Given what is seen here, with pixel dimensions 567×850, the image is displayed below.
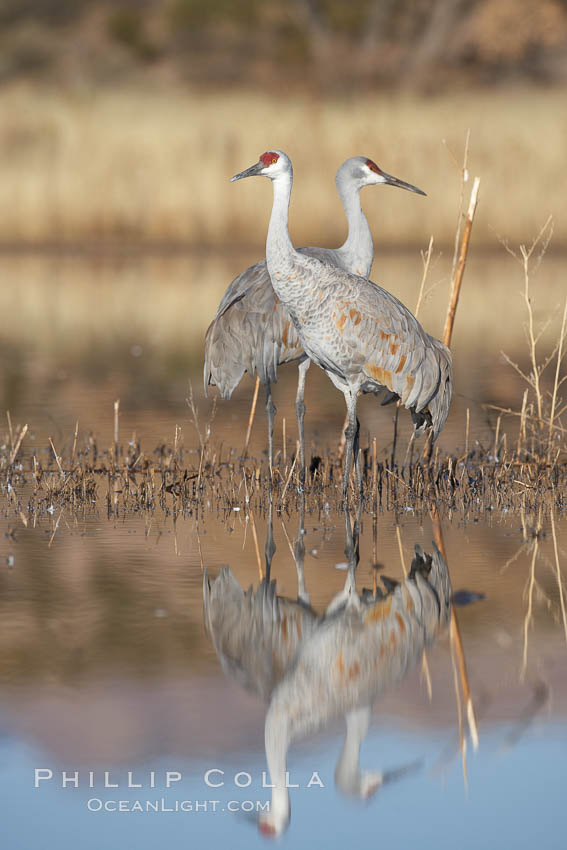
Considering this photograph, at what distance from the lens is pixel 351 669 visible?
4727mm

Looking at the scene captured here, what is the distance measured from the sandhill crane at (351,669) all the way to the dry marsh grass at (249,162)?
54.7 feet

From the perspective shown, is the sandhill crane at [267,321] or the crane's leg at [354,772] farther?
the sandhill crane at [267,321]

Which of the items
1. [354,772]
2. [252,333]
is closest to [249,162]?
[252,333]

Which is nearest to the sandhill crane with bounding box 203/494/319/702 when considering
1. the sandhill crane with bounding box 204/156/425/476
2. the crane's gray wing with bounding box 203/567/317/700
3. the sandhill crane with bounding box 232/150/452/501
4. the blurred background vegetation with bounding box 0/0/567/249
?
the crane's gray wing with bounding box 203/567/317/700

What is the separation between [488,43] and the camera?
32312 mm

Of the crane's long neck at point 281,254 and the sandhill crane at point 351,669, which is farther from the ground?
the crane's long neck at point 281,254

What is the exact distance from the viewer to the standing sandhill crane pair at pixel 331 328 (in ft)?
22.6

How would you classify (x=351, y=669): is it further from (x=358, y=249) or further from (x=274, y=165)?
(x=358, y=249)

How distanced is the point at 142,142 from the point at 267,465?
15550mm

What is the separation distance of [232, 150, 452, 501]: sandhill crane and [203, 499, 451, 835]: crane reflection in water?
118 cm

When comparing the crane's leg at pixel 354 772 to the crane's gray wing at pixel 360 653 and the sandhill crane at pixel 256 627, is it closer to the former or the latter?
the crane's gray wing at pixel 360 653

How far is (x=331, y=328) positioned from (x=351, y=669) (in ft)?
8.13

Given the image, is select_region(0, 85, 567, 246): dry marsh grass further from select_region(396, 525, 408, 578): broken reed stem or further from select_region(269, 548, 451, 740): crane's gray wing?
select_region(269, 548, 451, 740): crane's gray wing

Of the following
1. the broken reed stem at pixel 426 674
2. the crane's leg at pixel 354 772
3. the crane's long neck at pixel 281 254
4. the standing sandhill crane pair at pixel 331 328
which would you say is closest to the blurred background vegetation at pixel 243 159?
the standing sandhill crane pair at pixel 331 328
